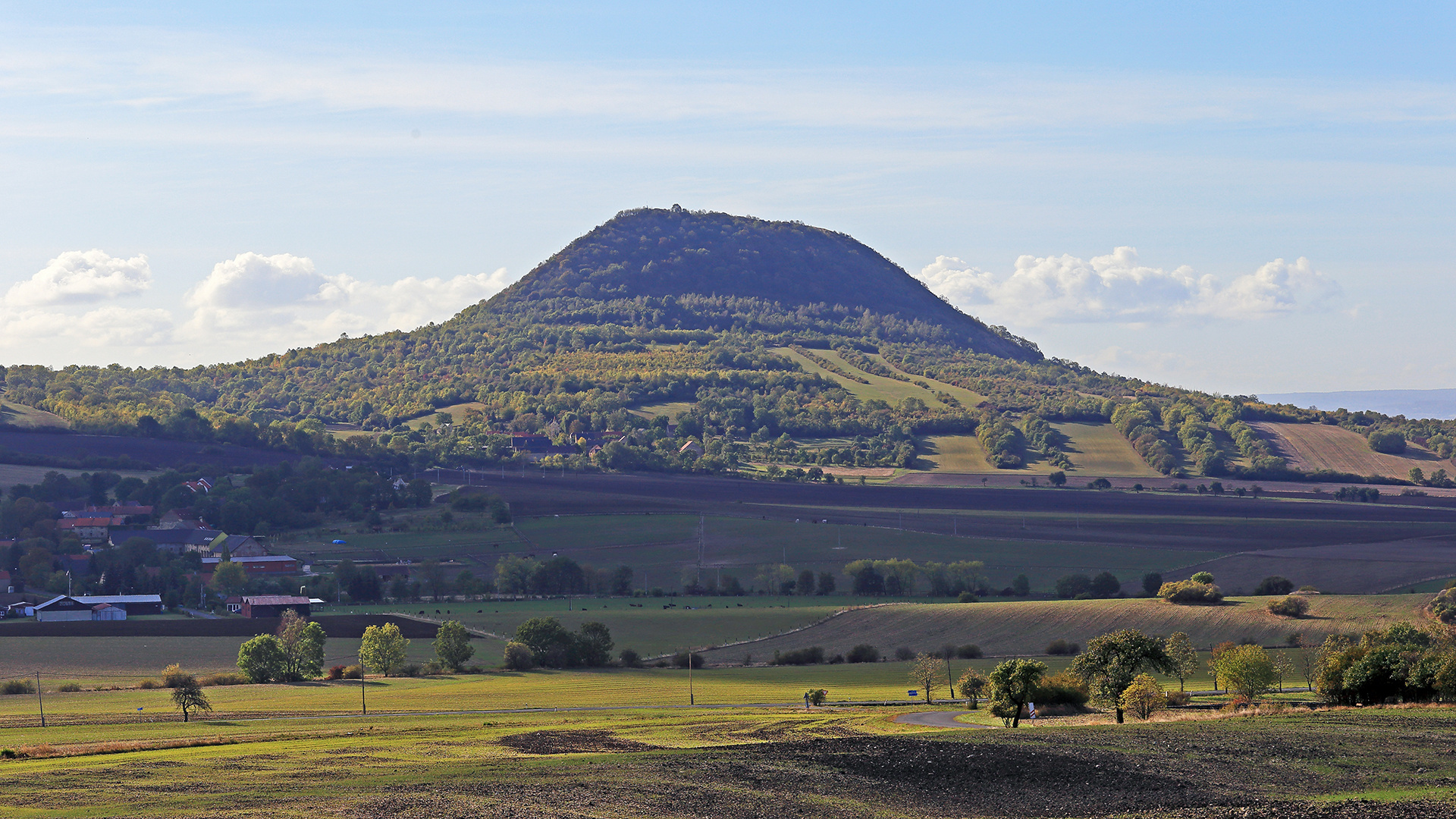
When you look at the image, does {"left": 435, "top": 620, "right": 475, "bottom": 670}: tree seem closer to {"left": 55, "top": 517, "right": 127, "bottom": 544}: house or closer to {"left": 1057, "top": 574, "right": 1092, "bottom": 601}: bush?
{"left": 1057, "top": 574, "right": 1092, "bottom": 601}: bush

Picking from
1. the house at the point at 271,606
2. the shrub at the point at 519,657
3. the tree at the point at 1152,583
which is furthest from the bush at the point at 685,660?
the tree at the point at 1152,583

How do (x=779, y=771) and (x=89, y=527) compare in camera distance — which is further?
(x=89, y=527)

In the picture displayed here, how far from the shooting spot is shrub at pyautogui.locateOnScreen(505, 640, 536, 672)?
261 ft

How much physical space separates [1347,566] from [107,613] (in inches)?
3653

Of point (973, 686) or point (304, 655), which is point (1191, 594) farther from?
point (304, 655)

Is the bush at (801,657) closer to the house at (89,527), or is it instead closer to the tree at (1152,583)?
the tree at (1152,583)

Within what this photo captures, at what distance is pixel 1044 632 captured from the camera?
81875 mm

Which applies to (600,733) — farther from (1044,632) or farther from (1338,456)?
(1338,456)

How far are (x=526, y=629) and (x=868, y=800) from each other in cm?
5253

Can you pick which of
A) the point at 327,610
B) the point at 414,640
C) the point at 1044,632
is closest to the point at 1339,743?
the point at 1044,632

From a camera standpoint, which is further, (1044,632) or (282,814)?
(1044,632)

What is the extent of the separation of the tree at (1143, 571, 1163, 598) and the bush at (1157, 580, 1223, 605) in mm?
10259

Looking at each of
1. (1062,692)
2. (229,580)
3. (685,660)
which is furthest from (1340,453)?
(1062,692)

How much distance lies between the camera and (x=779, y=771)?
34094 millimetres
